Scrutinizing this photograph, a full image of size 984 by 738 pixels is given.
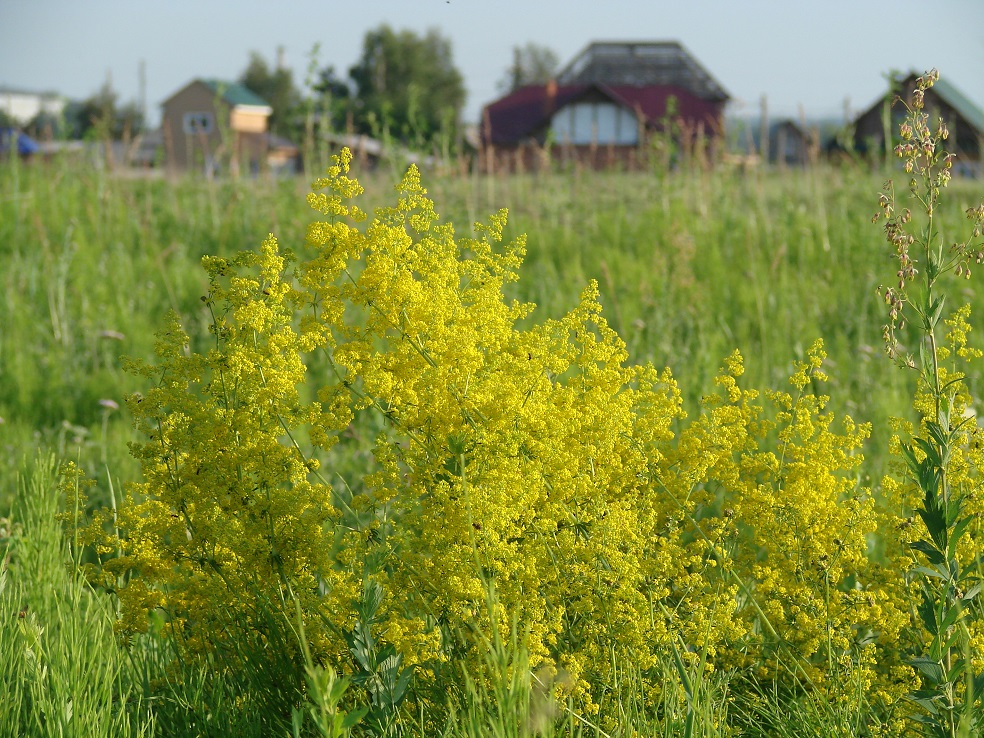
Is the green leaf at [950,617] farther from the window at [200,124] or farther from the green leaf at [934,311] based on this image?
the window at [200,124]

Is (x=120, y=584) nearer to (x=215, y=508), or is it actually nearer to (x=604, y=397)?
(x=215, y=508)

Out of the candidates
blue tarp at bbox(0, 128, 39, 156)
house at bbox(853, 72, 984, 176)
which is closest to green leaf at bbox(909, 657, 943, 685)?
house at bbox(853, 72, 984, 176)

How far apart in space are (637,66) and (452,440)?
4184 cm

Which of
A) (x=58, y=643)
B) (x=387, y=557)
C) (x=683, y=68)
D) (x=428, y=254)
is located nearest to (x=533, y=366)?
(x=428, y=254)

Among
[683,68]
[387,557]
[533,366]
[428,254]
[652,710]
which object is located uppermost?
[683,68]

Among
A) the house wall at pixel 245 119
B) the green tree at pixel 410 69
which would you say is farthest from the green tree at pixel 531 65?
the house wall at pixel 245 119

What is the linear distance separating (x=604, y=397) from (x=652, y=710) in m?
0.65

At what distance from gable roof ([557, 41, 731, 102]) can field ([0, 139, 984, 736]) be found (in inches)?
1171

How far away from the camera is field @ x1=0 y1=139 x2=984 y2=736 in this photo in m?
1.80

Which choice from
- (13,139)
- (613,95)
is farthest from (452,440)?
(613,95)

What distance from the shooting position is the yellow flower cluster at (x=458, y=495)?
5.96 ft

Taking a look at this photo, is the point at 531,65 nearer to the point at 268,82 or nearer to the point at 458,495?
the point at 268,82

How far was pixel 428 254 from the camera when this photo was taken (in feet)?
6.78

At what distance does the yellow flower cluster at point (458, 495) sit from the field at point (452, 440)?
43 mm
